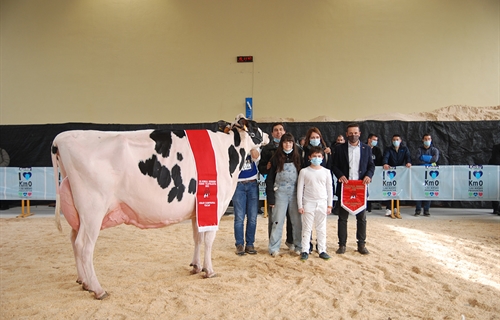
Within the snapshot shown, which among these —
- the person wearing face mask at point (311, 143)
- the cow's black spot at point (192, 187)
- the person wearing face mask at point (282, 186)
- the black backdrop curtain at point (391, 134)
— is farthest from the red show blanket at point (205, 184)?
the black backdrop curtain at point (391, 134)

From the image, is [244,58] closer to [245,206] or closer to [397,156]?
[397,156]

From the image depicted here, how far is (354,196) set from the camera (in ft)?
17.0

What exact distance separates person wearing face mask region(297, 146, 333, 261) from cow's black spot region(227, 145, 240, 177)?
1.00 metres

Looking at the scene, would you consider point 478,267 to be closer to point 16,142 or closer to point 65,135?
point 65,135

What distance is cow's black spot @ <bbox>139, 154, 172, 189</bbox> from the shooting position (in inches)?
148

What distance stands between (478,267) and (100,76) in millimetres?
11876

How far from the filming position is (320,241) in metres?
4.99

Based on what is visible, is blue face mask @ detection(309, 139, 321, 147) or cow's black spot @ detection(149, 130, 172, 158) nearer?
cow's black spot @ detection(149, 130, 172, 158)

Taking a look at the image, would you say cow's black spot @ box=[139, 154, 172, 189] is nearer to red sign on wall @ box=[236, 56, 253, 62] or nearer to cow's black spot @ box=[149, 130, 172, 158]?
cow's black spot @ box=[149, 130, 172, 158]

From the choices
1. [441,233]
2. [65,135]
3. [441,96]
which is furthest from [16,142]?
Answer: [441,96]

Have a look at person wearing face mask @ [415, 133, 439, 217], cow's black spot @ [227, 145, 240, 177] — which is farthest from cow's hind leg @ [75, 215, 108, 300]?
person wearing face mask @ [415, 133, 439, 217]

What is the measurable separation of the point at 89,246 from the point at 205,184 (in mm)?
1303

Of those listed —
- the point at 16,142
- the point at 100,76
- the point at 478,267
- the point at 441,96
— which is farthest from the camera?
the point at 100,76

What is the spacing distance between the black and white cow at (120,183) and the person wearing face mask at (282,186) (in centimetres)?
115
